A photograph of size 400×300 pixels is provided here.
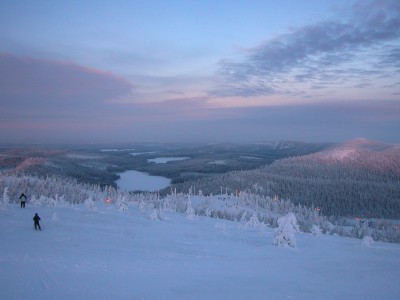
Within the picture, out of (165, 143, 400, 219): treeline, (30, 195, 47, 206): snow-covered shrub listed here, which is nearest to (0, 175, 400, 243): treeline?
(30, 195, 47, 206): snow-covered shrub

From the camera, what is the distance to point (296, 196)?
137m

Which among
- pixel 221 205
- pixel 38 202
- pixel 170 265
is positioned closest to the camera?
pixel 170 265

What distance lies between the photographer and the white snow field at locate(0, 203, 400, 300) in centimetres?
1344

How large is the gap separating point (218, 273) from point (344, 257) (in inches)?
481

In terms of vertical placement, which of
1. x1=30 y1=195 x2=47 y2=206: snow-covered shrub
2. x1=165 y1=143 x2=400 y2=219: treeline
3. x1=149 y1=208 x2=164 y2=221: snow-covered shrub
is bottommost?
x1=165 y1=143 x2=400 y2=219: treeline

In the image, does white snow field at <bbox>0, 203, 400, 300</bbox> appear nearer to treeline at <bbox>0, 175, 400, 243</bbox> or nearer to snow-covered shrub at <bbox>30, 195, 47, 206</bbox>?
snow-covered shrub at <bbox>30, 195, 47, 206</bbox>

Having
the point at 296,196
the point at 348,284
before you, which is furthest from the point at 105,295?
the point at 296,196

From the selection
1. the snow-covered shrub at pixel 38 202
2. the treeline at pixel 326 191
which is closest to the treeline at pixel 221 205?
the snow-covered shrub at pixel 38 202

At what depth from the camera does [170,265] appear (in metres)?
17.9

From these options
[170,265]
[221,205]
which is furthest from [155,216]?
[221,205]

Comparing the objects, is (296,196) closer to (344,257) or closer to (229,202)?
(229,202)

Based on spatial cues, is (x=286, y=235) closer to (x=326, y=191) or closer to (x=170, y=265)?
(x=170, y=265)

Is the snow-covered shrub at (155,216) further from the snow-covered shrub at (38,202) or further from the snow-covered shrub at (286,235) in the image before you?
the snow-covered shrub at (286,235)

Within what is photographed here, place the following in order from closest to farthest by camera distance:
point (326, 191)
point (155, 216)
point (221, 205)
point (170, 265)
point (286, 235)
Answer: point (170, 265) → point (286, 235) → point (155, 216) → point (221, 205) → point (326, 191)
